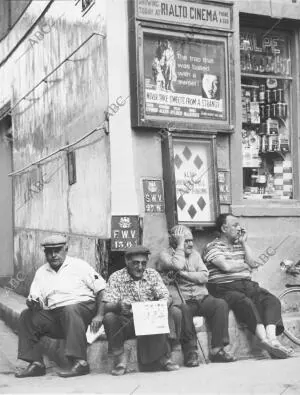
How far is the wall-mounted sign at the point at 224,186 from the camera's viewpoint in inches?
327

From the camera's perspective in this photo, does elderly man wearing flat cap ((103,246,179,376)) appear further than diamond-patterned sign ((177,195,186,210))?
No

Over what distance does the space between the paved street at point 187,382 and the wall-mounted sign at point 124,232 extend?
149 centimetres

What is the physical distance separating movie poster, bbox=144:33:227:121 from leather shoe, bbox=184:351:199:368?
2.63 metres

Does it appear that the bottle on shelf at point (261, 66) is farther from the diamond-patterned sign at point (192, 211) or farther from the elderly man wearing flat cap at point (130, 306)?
the elderly man wearing flat cap at point (130, 306)

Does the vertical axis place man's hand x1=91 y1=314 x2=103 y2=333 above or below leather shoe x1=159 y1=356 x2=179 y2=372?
above


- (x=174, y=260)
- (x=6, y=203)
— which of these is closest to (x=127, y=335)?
(x=174, y=260)

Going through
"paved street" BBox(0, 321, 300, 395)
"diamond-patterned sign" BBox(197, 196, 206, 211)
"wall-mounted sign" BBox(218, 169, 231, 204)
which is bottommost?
"paved street" BBox(0, 321, 300, 395)

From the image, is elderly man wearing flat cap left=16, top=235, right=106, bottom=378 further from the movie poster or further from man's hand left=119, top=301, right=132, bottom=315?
the movie poster

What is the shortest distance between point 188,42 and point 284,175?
214cm

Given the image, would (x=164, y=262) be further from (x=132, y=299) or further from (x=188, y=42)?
(x=188, y=42)

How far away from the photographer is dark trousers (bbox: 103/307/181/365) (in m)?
6.57

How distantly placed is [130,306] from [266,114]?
3.49 m

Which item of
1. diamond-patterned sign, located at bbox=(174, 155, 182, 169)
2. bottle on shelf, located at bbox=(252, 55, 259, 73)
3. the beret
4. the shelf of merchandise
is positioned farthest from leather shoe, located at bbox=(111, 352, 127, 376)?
bottle on shelf, located at bbox=(252, 55, 259, 73)

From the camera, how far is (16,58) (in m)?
11.7
